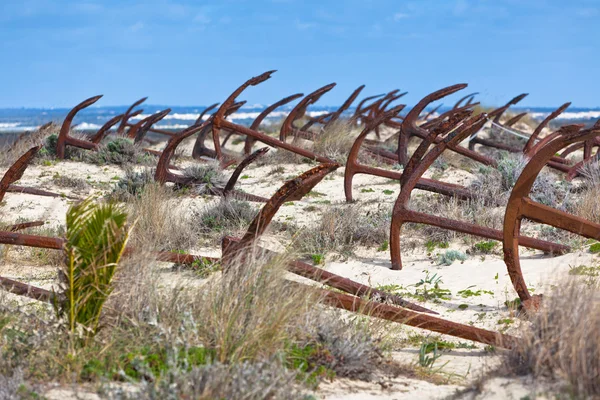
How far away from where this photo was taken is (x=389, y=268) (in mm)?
6242

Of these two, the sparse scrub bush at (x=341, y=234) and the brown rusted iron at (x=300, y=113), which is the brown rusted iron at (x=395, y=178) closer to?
the sparse scrub bush at (x=341, y=234)

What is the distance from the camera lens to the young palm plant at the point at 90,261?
3346 mm

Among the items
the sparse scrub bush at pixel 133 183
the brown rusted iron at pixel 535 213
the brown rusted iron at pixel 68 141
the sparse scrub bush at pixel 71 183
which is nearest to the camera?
the brown rusted iron at pixel 535 213

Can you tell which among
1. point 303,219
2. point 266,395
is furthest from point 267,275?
point 303,219

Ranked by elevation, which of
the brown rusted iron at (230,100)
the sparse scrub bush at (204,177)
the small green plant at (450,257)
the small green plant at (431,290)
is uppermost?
the brown rusted iron at (230,100)

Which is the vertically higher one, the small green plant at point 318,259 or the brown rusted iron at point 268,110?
the brown rusted iron at point 268,110

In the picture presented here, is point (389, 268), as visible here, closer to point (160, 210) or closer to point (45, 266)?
point (160, 210)

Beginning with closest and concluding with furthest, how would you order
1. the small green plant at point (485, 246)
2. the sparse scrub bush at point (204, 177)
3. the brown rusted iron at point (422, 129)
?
the small green plant at point (485, 246)
the brown rusted iron at point (422, 129)
the sparse scrub bush at point (204, 177)

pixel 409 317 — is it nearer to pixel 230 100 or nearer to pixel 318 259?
pixel 318 259

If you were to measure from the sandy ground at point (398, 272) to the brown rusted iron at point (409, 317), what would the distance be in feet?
0.46

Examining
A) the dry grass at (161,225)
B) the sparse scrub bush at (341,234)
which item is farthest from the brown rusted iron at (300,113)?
the dry grass at (161,225)

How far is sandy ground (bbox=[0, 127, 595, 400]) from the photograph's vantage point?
3.48m

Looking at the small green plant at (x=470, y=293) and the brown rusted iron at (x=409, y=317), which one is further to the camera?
the small green plant at (x=470, y=293)

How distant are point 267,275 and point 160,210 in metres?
3.31
